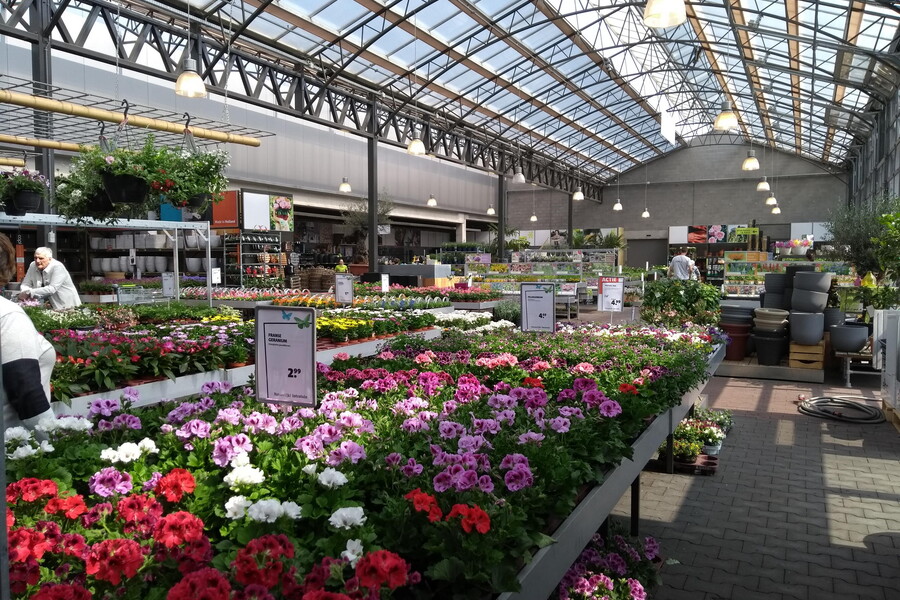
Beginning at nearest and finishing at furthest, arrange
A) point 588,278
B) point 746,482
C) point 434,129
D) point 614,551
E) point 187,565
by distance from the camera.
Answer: point 187,565
point 614,551
point 746,482
point 588,278
point 434,129

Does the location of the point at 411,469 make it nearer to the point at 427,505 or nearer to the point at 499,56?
the point at 427,505

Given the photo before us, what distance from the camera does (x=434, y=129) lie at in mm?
18719

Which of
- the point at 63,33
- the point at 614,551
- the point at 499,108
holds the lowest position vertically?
the point at 614,551

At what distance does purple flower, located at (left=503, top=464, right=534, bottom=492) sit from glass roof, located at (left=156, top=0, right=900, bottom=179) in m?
9.59

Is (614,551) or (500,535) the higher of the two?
(500,535)

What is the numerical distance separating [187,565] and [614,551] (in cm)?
216

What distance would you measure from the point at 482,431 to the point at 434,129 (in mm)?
17404

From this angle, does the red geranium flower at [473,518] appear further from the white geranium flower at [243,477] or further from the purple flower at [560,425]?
the purple flower at [560,425]

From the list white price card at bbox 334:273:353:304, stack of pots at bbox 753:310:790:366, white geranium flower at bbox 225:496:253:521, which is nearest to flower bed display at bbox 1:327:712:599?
white geranium flower at bbox 225:496:253:521

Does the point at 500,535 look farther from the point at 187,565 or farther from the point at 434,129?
the point at 434,129

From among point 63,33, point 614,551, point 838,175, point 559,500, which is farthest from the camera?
point 838,175

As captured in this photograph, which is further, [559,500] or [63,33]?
[63,33]

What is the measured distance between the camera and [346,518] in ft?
4.80

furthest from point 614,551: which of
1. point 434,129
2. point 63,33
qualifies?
point 434,129
